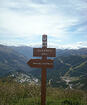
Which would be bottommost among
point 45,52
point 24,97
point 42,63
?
point 24,97

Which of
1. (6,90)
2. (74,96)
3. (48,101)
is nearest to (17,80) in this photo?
(6,90)

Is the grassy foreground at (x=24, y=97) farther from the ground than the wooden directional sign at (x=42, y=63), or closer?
closer

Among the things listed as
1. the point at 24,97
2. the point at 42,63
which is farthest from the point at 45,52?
the point at 24,97

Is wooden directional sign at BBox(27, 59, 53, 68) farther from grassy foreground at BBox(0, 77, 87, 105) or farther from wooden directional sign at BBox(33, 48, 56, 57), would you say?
grassy foreground at BBox(0, 77, 87, 105)

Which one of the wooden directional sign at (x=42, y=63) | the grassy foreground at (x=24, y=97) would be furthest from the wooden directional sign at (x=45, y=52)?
the grassy foreground at (x=24, y=97)

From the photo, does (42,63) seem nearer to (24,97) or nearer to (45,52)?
(45,52)

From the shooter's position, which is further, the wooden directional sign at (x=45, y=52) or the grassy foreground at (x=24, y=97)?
the wooden directional sign at (x=45, y=52)

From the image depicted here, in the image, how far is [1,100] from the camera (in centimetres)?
692

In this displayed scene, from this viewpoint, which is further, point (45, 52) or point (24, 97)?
point (24, 97)

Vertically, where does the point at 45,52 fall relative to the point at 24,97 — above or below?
above

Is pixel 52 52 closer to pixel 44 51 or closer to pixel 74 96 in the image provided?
pixel 44 51

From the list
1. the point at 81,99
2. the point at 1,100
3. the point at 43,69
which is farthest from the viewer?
the point at 81,99

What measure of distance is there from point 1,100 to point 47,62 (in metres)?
2.95

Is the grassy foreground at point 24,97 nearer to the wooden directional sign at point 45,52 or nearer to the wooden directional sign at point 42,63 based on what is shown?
the wooden directional sign at point 42,63
